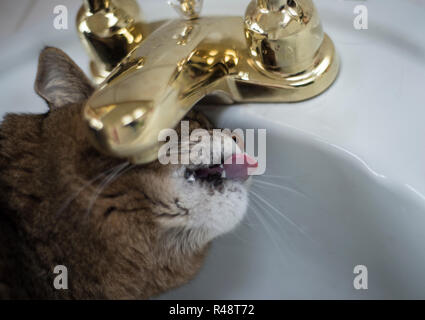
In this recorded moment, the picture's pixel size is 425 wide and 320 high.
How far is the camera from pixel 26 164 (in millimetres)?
517

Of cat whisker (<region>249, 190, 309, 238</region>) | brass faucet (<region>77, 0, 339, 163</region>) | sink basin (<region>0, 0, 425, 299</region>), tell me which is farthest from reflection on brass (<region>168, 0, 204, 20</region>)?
cat whisker (<region>249, 190, 309, 238</region>)

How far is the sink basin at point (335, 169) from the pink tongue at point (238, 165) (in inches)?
2.2

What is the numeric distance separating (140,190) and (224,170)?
0.09 meters

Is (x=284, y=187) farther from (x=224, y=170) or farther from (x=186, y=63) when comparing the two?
(x=186, y=63)

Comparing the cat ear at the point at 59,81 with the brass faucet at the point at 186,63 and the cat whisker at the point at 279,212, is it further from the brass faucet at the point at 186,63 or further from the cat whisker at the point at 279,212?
the cat whisker at the point at 279,212

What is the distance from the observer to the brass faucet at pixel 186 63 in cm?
39

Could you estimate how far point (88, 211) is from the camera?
0.50 meters

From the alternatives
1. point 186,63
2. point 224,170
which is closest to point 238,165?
point 224,170

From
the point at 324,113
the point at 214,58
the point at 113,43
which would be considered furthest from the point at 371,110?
the point at 113,43

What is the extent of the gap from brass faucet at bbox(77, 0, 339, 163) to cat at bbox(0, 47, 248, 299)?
0.23 ft

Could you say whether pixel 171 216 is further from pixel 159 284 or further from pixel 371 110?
pixel 371 110

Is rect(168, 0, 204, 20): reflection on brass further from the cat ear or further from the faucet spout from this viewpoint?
the cat ear

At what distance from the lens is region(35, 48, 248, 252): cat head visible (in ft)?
1.62

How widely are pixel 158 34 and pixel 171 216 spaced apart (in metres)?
0.19
